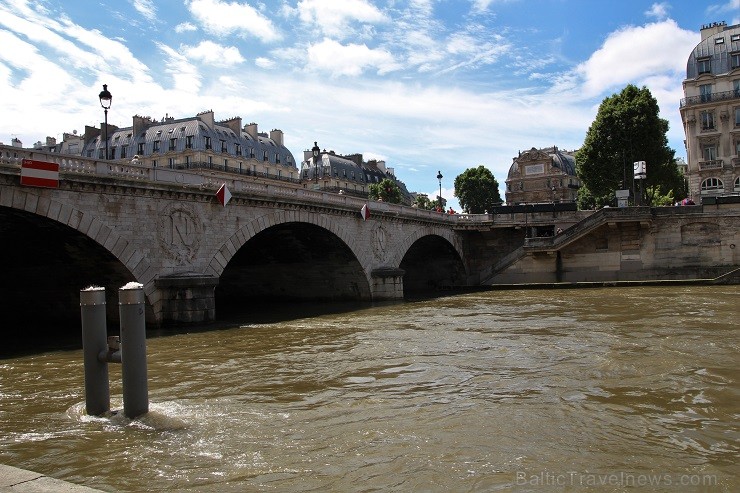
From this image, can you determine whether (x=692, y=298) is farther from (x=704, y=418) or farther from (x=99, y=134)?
(x=99, y=134)

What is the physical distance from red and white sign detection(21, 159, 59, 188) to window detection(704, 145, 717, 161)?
61454 millimetres

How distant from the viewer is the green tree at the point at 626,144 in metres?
51.0

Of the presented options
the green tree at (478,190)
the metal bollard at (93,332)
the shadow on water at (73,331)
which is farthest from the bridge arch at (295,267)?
the green tree at (478,190)

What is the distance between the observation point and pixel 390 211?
38.0m

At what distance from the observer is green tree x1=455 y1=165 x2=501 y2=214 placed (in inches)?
3526

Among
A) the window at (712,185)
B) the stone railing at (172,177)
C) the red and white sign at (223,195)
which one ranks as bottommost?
the red and white sign at (223,195)

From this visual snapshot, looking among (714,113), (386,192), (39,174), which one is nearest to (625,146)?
(714,113)

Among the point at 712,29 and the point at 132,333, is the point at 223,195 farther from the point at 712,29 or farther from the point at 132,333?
the point at 712,29

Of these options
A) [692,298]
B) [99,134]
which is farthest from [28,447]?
[99,134]

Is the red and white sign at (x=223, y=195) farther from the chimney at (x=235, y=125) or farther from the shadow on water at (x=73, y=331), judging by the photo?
the chimney at (x=235, y=125)

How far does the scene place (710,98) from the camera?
6088 centimetres

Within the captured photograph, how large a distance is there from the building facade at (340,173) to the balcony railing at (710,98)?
45.3m

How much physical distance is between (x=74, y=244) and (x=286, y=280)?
17899mm

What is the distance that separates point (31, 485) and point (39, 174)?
53.0ft
